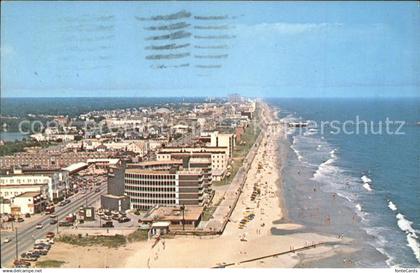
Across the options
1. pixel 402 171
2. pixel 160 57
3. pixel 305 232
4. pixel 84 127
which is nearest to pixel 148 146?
pixel 84 127

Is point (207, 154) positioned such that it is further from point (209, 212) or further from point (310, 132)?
point (310, 132)

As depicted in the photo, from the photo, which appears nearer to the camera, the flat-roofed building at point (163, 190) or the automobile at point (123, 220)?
the automobile at point (123, 220)

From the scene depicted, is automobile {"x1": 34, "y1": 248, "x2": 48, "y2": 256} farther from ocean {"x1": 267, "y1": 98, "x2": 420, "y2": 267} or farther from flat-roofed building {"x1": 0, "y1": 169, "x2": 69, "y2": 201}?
ocean {"x1": 267, "y1": 98, "x2": 420, "y2": 267}

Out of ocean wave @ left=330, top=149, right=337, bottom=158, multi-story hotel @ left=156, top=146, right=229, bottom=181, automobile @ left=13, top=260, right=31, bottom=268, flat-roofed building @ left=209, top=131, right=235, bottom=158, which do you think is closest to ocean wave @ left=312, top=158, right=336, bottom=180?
ocean wave @ left=330, top=149, right=337, bottom=158

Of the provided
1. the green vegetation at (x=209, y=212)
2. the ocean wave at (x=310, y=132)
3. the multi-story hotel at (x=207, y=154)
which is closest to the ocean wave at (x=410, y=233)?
the green vegetation at (x=209, y=212)

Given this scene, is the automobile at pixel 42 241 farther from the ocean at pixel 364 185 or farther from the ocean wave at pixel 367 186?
the ocean wave at pixel 367 186

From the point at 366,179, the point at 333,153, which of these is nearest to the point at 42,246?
the point at 366,179
